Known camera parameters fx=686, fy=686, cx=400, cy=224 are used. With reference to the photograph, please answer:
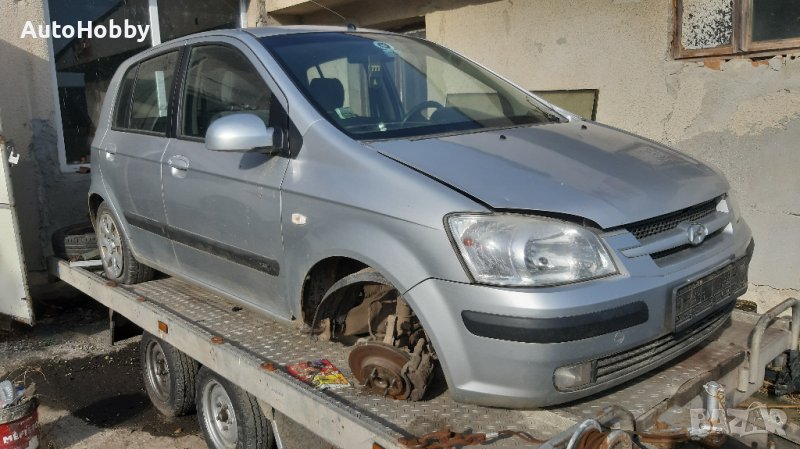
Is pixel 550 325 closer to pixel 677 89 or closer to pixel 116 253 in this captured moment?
pixel 116 253

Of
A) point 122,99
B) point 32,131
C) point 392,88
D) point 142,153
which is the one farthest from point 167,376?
point 32,131

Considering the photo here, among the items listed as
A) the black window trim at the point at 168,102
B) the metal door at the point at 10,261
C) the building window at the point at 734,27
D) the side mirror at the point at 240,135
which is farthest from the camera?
the metal door at the point at 10,261

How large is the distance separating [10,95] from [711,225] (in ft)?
20.8

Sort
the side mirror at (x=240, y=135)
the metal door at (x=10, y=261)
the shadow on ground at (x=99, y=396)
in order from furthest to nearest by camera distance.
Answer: the metal door at (x=10, y=261), the shadow on ground at (x=99, y=396), the side mirror at (x=240, y=135)

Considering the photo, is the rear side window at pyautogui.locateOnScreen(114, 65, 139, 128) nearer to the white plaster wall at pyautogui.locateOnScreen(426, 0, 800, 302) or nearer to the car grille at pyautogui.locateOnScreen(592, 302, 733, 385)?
the car grille at pyautogui.locateOnScreen(592, 302, 733, 385)

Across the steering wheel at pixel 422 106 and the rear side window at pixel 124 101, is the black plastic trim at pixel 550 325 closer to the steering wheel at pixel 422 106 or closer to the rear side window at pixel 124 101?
the steering wheel at pixel 422 106

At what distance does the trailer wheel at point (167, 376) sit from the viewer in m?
4.17

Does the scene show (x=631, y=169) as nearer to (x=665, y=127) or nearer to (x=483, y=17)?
(x=665, y=127)

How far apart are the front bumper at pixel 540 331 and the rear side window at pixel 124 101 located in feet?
10.00

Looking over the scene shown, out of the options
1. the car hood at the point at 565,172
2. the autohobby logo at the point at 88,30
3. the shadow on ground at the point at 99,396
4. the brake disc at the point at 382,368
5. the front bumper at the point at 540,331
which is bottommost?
the shadow on ground at the point at 99,396

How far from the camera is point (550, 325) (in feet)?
7.53

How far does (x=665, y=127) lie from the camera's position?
5.70 metres

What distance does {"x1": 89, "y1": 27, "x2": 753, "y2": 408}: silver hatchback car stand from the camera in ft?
7.79

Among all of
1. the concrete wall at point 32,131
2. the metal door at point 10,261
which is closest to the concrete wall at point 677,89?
the concrete wall at point 32,131
